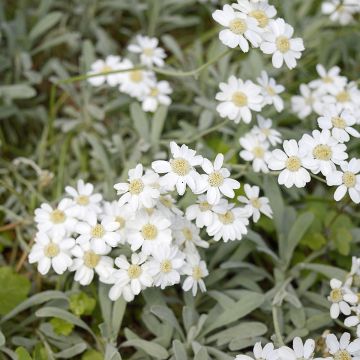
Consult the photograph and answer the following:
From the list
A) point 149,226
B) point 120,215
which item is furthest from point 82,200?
point 149,226

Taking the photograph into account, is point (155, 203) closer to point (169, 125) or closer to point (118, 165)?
point (118, 165)

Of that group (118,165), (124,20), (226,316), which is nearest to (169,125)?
(118,165)

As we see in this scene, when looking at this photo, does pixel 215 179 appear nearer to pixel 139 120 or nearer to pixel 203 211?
pixel 203 211

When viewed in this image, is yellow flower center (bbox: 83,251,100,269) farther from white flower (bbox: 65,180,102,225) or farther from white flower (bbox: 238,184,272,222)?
white flower (bbox: 238,184,272,222)

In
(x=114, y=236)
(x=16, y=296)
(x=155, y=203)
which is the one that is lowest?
(x=16, y=296)

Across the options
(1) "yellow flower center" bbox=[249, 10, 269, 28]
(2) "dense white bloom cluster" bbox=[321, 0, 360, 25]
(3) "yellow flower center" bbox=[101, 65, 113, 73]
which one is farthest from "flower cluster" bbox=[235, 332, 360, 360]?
(2) "dense white bloom cluster" bbox=[321, 0, 360, 25]
